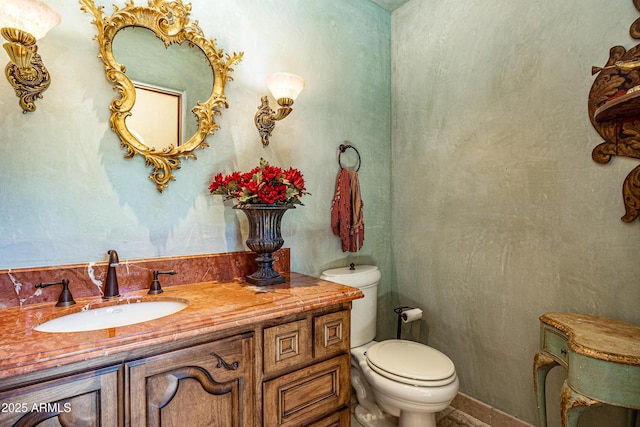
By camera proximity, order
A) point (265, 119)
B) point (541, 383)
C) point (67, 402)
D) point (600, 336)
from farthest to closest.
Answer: point (265, 119) < point (541, 383) < point (600, 336) < point (67, 402)

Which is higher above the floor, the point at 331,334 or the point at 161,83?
the point at 161,83

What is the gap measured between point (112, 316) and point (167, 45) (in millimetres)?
1159

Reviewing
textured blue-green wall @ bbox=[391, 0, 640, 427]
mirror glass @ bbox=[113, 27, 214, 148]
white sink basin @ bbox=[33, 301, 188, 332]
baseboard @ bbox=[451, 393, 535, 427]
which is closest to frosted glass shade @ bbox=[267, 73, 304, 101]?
mirror glass @ bbox=[113, 27, 214, 148]

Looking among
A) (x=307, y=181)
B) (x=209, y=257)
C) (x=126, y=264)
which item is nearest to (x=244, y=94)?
(x=307, y=181)

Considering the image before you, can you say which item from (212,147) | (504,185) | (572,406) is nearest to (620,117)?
(504,185)

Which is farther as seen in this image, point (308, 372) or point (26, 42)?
point (308, 372)

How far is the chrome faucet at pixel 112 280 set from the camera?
3.98 feet

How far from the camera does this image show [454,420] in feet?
6.00

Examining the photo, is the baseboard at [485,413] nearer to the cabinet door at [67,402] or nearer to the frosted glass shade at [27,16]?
the cabinet door at [67,402]

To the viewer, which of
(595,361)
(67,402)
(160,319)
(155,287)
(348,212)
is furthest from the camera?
(348,212)

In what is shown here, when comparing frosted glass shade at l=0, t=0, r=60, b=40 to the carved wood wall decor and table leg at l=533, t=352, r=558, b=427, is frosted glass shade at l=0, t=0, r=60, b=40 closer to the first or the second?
the carved wood wall decor

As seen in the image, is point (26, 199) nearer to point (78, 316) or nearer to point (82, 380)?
point (78, 316)

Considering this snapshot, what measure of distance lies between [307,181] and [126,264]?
1.02 meters

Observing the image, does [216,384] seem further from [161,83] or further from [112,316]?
[161,83]
